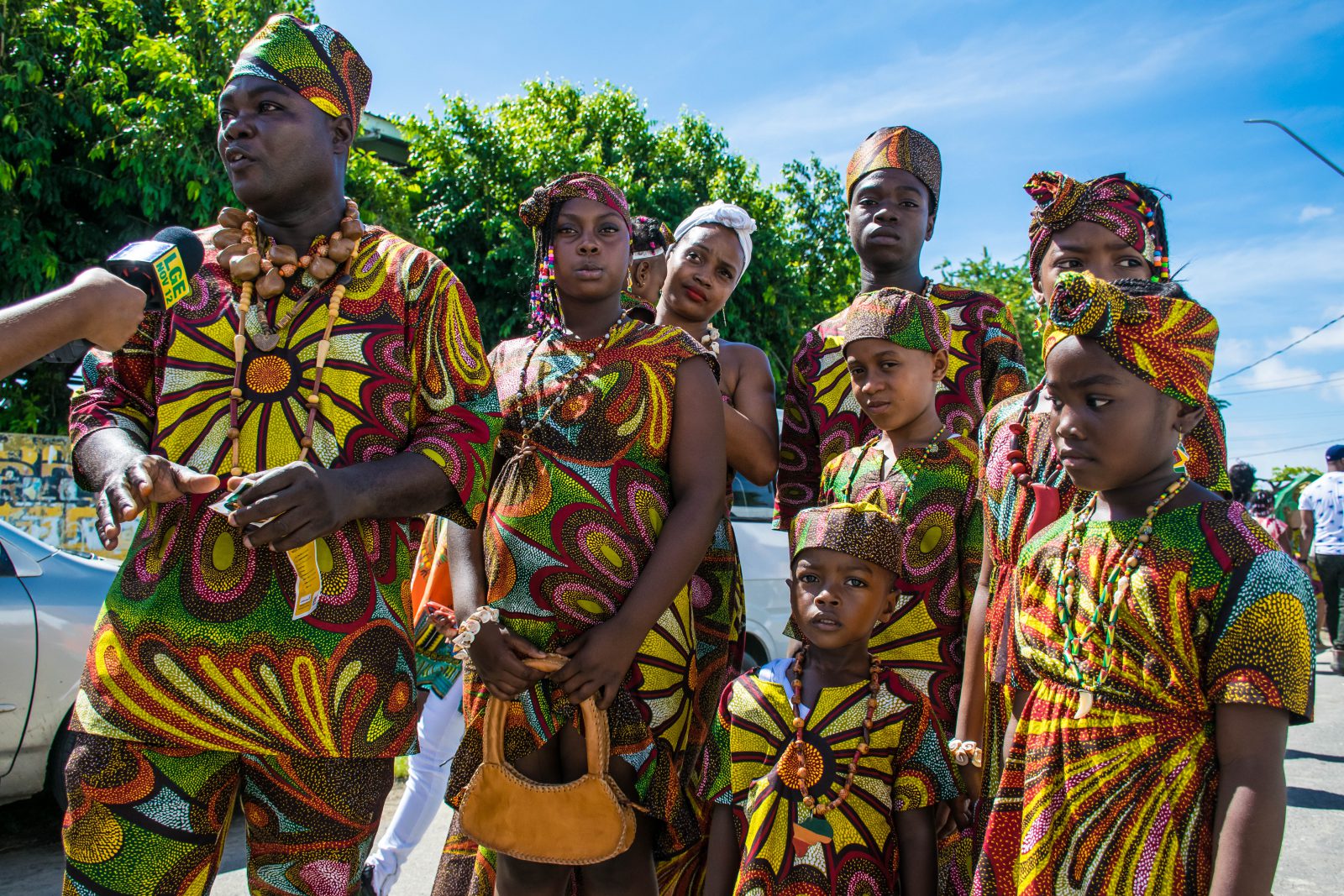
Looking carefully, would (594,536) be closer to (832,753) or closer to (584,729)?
(584,729)

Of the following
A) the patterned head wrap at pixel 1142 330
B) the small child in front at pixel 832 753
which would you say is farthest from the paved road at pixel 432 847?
the patterned head wrap at pixel 1142 330

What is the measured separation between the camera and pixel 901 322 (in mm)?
3053

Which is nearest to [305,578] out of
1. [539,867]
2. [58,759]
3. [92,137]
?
[539,867]

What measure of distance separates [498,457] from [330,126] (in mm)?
949

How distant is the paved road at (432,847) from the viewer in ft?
14.4

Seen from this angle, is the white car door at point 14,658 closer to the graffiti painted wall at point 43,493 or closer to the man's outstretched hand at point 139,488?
the man's outstretched hand at point 139,488

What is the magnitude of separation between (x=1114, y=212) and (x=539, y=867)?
7.28 ft

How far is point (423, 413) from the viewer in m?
2.29

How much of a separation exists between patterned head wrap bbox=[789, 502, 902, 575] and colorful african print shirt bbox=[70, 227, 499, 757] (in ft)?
3.09

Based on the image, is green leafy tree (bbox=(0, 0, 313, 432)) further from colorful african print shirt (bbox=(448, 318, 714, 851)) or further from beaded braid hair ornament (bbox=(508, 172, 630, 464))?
colorful african print shirt (bbox=(448, 318, 714, 851))

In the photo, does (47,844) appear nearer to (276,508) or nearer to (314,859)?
(314,859)

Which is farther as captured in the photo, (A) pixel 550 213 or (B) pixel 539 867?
(A) pixel 550 213

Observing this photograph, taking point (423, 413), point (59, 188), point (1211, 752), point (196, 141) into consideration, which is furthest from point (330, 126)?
point (59, 188)

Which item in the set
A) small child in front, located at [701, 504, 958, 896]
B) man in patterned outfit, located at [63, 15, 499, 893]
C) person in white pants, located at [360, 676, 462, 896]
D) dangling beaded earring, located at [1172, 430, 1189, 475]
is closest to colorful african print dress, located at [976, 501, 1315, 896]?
dangling beaded earring, located at [1172, 430, 1189, 475]
